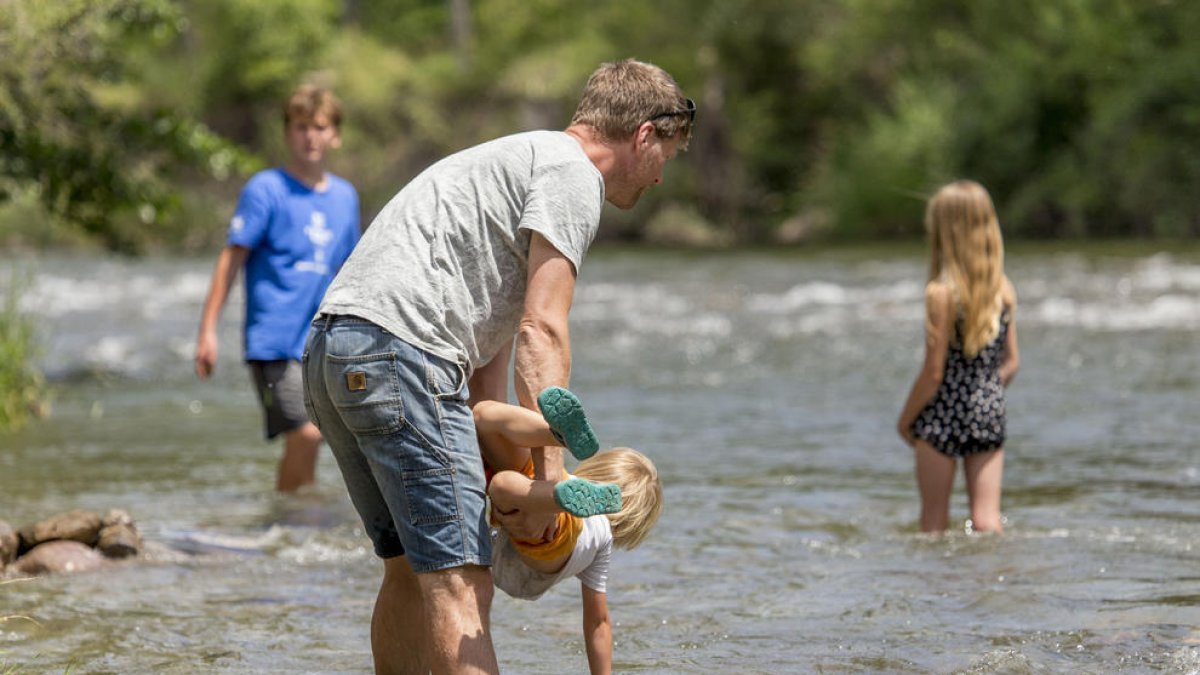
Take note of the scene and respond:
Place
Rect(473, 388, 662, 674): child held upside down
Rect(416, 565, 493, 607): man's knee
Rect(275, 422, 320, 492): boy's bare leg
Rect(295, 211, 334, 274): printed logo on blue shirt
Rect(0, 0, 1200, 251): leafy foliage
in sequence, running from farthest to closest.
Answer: Rect(0, 0, 1200, 251): leafy foliage < Rect(275, 422, 320, 492): boy's bare leg < Rect(295, 211, 334, 274): printed logo on blue shirt < Rect(416, 565, 493, 607): man's knee < Rect(473, 388, 662, 674): child held upside down

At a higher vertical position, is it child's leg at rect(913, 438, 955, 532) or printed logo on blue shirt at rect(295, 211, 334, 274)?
printed logo on blue shirt at rect(295, 211, 334, 274)

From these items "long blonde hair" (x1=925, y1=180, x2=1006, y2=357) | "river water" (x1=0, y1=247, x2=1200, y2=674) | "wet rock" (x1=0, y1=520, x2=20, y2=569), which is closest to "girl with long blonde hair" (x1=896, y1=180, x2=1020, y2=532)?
"long blonde hair" (x1=925, y1=180, x2=1006, y2=357)

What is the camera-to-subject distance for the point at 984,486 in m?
7.38

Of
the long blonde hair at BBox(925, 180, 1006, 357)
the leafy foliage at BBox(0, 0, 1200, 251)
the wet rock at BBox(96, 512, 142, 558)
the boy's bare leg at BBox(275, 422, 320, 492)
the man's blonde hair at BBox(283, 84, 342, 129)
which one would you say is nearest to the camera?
the wet rock at BBox(96, 512, 142, 558)

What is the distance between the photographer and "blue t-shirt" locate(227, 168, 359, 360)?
773cm

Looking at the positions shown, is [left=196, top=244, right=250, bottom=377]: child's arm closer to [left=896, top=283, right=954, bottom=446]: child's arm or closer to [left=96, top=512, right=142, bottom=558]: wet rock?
[left=96, top=512, right=142, bottom=558]: wet rock

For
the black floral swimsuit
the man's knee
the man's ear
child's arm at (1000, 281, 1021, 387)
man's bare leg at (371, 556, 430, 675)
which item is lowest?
man's bare leg at (371, 556, 430, 675)

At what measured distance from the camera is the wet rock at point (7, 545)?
6.55 meters

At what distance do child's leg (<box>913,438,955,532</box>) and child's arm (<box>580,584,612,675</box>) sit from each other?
3111mm

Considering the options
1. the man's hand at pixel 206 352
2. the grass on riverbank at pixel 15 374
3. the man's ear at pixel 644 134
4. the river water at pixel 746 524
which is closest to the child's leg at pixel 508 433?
the man's ear at pixel 644 134

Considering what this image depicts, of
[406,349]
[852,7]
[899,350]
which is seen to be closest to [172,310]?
[899,350]

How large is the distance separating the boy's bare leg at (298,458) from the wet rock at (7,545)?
152 centimetres

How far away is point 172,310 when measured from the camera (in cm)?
2394

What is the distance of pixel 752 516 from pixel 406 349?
183 inches
